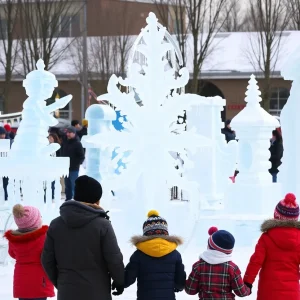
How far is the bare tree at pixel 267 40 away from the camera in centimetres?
3262

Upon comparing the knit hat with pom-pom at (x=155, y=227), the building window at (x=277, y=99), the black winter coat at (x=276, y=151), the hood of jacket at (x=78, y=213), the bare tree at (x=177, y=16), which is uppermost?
the bare tree at (x=177, y=16)

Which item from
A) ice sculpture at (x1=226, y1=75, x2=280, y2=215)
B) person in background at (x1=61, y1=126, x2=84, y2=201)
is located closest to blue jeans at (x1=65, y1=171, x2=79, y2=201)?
person in background at (x1=61, y1=126, x2=84, y2=201)

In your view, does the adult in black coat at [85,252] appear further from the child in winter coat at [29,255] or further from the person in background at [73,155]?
the person in background at [73,155]

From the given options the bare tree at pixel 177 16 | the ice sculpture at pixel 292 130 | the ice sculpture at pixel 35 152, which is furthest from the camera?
the bare tree at pixel 177 16

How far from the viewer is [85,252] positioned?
20.1ft

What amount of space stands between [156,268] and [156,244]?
0.16 m

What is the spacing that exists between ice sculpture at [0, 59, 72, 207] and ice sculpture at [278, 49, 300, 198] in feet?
9.06

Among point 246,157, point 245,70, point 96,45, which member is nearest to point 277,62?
point 245,70

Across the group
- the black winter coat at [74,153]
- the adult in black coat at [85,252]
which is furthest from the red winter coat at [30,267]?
the black winter coat at [74,153]

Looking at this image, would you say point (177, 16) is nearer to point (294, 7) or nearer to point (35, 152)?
point (294, 7)

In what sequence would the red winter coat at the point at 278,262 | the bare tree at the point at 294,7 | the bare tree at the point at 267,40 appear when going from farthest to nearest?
the bare tree at the point at 294,7 < the bare tree at the point at 267,40 < the red winter coat at the point at 278,262

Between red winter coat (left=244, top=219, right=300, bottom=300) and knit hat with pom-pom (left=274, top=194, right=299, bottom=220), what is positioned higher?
knit hat with pom-pom (left=274, top=194, right=299, bottom=220)

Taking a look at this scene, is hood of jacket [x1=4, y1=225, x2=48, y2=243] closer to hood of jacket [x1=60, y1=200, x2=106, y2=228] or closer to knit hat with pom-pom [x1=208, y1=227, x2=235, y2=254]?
hood of jacket [x1=60, y1=200, x2=106, y2=228]

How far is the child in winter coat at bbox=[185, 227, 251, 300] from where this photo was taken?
6.29 m
